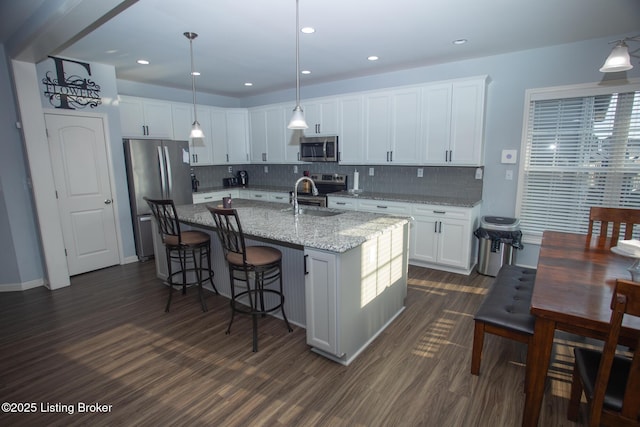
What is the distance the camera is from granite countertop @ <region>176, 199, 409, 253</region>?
2.18 m

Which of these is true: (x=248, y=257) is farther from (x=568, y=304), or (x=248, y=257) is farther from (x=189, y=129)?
(x=189, y=129)

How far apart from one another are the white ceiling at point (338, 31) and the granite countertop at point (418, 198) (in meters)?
1.77

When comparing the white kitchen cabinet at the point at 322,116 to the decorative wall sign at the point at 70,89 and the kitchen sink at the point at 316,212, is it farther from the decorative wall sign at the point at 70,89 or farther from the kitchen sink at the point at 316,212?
the decorative wall sign at the point at 70,89

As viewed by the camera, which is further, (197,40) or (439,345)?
(197,40)

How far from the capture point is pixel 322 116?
5.19 metres

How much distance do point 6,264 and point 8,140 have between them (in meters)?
1.41

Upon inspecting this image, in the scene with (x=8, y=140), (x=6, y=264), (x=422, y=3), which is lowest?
(x=6, y=264)

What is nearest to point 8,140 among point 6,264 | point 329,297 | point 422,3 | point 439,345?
point 6,264

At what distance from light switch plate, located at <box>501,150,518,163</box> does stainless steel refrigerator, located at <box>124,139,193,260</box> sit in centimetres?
455

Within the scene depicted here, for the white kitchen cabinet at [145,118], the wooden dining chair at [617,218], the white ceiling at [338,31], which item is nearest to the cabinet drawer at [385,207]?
the white ceiling at [338,31]

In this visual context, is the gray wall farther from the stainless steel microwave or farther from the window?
the window

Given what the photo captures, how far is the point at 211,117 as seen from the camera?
231 inches

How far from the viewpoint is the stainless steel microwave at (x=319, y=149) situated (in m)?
5.09

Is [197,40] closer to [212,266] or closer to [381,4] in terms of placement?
[381,4]
